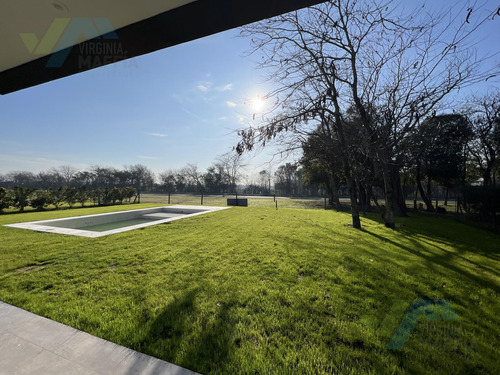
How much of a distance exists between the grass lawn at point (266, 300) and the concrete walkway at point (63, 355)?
0.09 m

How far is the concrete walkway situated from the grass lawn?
0.09 m

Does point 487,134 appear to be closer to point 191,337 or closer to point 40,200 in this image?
point 191,337

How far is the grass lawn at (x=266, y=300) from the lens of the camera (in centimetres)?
165

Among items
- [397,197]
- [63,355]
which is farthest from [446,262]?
[397,197]

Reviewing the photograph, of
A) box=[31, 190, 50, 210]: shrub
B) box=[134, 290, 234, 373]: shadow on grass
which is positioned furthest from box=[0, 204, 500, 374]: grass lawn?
box=[31, 190, 50, 210]: shrub

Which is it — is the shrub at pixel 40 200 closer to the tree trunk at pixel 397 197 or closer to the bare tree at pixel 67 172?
the tree trunk at pixel 397 197

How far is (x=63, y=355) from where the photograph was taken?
5.21 ft

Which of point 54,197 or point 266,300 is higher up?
point 54,197

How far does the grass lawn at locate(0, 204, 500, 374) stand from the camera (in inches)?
65.0

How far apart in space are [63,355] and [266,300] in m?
2.01

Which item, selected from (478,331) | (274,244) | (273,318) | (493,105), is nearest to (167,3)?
(273,318)

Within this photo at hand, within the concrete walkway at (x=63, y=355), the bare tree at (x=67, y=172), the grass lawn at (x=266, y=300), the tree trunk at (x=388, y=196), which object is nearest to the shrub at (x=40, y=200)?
the grass lawn at (x=266, y=300)

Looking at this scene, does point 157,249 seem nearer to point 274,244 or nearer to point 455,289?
point 274,244

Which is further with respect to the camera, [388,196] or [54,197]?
[54,197]
